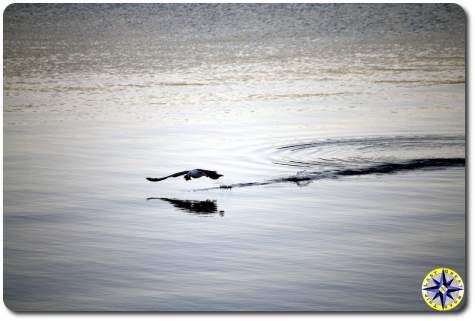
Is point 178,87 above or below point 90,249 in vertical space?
above

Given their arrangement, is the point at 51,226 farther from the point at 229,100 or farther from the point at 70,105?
the point at 229,100

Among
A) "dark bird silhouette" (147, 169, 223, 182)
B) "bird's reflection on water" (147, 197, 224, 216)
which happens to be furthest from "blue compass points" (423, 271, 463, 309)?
"dark bird silhouette" (147, 169, 223, 182)

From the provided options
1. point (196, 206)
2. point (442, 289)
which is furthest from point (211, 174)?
point (442, 289)

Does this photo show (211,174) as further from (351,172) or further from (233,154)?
(351,172)

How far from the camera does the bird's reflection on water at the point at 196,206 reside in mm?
→ 5535

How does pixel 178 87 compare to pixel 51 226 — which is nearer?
pixel 51 226

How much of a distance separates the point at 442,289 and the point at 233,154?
130 cm

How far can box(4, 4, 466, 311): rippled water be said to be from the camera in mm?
5258

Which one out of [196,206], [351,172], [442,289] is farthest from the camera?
[351,172]

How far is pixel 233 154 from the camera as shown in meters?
5.65

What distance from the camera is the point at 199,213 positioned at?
5547 millimetres

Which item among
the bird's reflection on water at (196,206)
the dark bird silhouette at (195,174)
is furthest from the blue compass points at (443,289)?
the dark bird silhouette at (195,174)

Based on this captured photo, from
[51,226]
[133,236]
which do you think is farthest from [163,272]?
[51,226]

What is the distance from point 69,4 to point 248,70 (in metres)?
1.02
